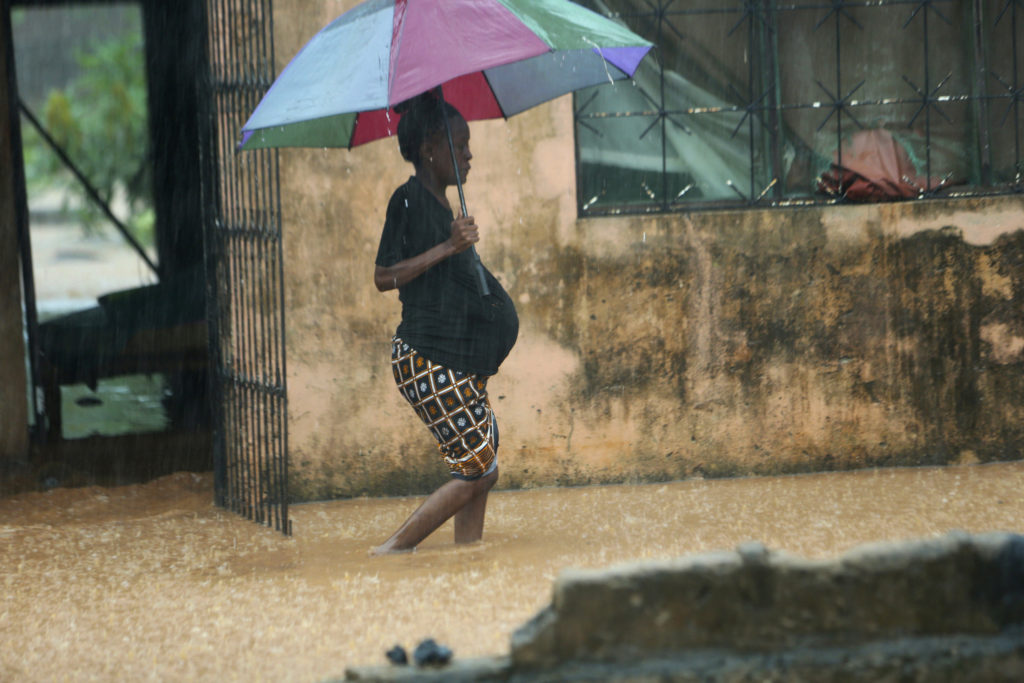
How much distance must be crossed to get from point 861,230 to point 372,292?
99.4 inches

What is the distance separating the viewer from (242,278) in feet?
17.9

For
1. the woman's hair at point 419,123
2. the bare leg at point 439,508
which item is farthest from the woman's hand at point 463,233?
the bare leg at point 439,508

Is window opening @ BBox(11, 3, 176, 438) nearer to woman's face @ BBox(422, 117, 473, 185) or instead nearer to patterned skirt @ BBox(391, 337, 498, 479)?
woman's face @ BBox(422, 117, 473, 185)

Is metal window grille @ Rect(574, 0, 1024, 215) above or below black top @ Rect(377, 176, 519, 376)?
above

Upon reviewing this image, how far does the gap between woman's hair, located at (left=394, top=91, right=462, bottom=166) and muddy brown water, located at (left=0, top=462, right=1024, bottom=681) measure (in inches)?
63.1

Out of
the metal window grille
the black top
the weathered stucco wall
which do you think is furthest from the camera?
the metal window grille

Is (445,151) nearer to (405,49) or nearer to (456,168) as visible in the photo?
(456,168)

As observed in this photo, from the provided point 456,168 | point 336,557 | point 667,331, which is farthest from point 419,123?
point 667,331

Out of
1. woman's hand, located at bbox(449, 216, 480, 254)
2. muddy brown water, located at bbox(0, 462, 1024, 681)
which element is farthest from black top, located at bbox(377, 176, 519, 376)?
muddy brown water, located at bbox(0, 462, 1024, 681)

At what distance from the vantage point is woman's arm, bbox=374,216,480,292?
402 cm

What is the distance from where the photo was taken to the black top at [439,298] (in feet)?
13.6

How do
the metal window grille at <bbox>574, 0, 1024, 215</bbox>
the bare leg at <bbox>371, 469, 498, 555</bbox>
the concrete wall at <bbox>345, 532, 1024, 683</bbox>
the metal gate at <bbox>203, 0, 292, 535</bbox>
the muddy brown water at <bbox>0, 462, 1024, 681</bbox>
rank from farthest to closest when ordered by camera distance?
the metal window grille at <bbox>574, 0, 1024, 215</bbox> < the metal gate at <bbox>203, 0, 292, 535</bbox> < the bare leg at <bbox>371, 469, 498, 555</bbox> < the muddy brown water at <bbox>0, 462, 1024, 681</bbox> < the concrete wall at <bbox>345, 532, 1024, 683</bbox>

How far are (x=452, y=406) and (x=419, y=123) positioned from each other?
1069 millimetres

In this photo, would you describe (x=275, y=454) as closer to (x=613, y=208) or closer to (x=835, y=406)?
(x=613, y=208)
